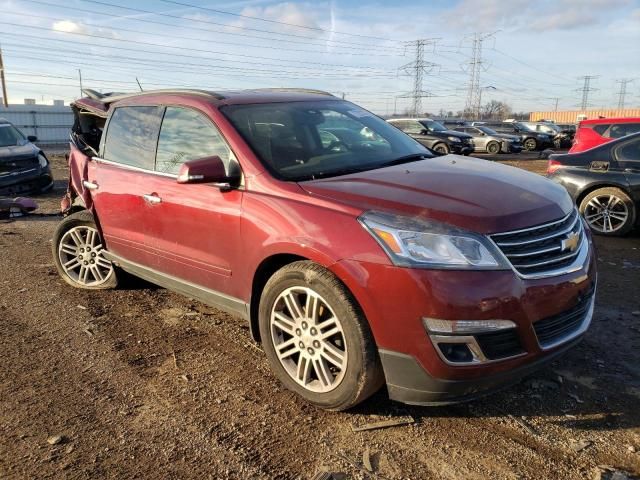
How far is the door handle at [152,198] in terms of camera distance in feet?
13.1

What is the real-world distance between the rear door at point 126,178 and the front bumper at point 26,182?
283 inches

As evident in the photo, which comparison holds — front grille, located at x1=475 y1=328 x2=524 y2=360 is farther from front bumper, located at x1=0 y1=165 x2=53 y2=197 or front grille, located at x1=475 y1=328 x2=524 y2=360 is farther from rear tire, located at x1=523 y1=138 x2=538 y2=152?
rear tire, located at x1=523 y1=138 x2=538 y2=152

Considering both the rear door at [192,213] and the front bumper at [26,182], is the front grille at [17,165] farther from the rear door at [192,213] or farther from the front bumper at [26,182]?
the rear door at [192,213]

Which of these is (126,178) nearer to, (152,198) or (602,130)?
(152,198)

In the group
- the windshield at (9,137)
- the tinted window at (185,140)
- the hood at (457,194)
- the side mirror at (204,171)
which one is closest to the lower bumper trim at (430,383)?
the hood at (457,194)

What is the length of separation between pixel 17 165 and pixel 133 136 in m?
7.94

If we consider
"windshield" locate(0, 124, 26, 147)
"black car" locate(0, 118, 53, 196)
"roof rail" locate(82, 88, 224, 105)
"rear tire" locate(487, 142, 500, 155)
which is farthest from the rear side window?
"rear tire" locate(487, 142, 500, 155)

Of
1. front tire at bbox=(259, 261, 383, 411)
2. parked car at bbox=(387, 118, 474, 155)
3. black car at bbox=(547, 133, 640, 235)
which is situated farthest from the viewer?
parked car at bbox=(387, 118, 474, 155)

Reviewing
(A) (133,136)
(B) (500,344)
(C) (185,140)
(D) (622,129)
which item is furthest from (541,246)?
(D) (622,129)

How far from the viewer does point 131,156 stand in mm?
4461

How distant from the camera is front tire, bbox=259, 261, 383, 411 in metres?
2.81

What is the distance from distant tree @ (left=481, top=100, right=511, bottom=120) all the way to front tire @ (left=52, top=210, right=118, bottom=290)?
345 ft

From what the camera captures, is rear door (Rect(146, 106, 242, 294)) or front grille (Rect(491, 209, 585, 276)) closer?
front grille (Rect(491, 209, 585, 276))

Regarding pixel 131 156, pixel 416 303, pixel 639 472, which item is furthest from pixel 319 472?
pixel 131 156
